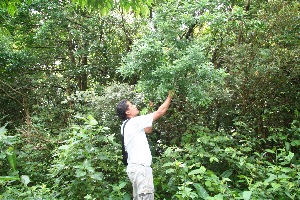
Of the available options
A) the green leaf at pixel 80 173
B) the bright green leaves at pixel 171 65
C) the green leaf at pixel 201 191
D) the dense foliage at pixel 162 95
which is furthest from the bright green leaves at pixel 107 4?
the green leaf at pixel 201 191

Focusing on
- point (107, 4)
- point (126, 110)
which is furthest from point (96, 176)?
point (107, 4)

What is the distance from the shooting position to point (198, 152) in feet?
15.6

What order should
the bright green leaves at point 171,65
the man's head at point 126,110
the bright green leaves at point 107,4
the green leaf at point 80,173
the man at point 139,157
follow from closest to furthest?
the man at point 139,157, the bright green leaves at point 107,4, the green leaf at point 80,173, the man's head at point 126,110, the bright green leaves at point 171,65

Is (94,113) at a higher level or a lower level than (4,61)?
lower

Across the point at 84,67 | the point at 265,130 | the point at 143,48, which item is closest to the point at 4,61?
the point at 84,67

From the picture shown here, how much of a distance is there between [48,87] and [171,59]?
4.30 m

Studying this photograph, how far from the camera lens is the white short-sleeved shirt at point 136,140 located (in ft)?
11.8

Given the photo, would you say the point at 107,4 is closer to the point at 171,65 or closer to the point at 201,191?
the point at 171,65

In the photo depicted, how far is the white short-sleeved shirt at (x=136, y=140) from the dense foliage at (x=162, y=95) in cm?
52

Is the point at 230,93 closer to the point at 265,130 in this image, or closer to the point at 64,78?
the point at 265,130

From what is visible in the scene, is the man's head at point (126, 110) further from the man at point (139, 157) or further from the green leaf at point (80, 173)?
the green leaf at point (80, 173)

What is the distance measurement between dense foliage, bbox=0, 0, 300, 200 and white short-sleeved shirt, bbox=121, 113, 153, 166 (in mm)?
520

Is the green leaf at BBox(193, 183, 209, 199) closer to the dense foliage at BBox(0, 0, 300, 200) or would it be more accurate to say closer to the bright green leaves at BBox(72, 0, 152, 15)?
the dense foliage at BBox(0, 0, 300, 200)

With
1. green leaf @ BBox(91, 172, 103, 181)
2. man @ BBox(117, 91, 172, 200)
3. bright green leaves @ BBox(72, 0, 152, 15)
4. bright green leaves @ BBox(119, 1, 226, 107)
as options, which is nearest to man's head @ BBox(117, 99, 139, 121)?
man @ BBox(117, 91, 172, 200)
